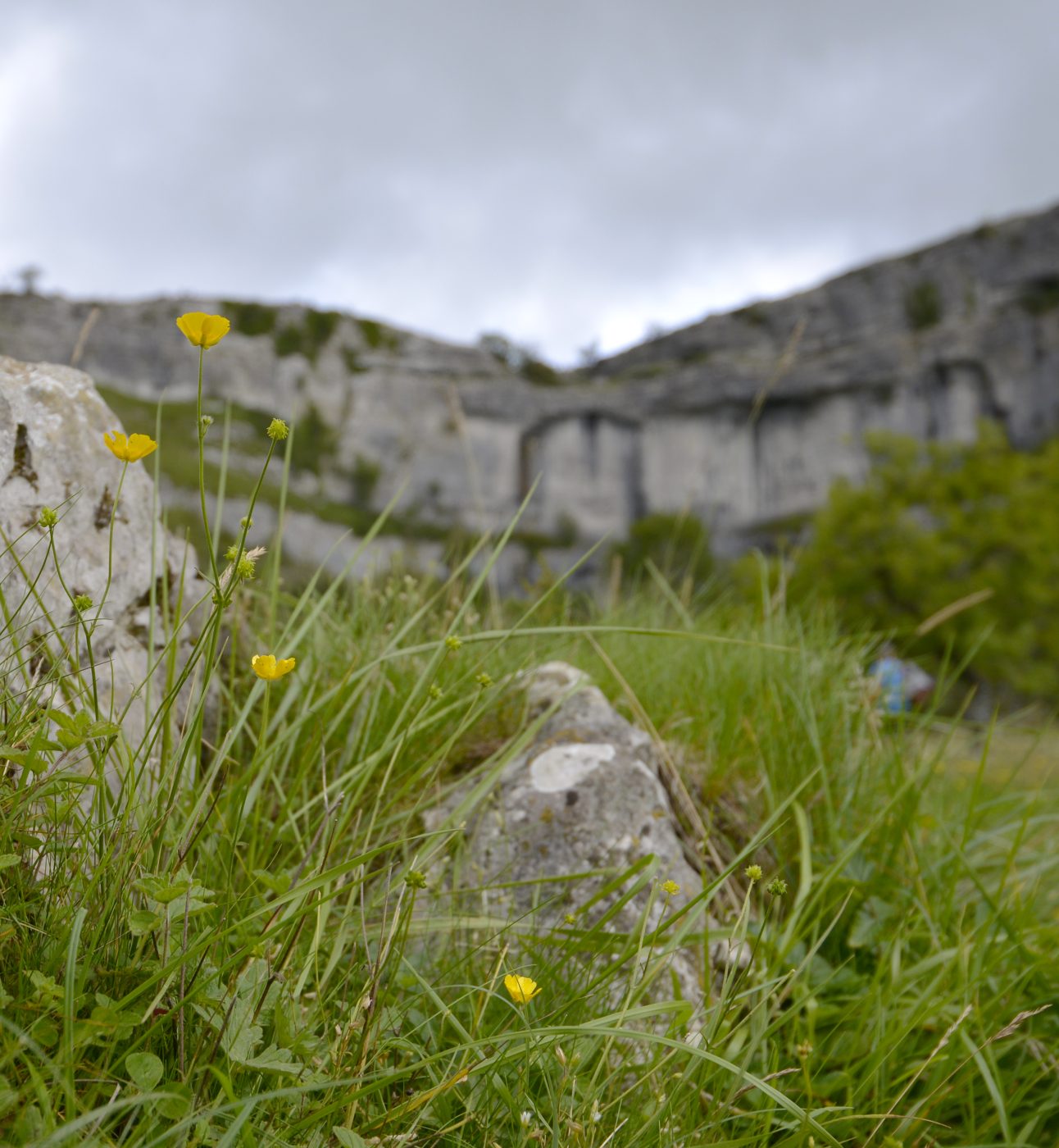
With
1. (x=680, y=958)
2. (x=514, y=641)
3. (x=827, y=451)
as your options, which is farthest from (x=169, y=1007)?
(x=827, y=451)

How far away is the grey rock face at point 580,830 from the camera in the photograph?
195cm

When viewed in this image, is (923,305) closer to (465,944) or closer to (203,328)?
(465,944)

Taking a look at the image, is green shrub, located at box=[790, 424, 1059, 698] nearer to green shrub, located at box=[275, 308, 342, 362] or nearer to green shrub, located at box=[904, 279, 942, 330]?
green shrub, located at box=[904, 279, 942, 330]

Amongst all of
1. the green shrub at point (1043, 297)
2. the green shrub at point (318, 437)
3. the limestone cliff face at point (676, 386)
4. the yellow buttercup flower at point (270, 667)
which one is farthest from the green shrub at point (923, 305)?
the yellow buttercup flower at point (270, 667)

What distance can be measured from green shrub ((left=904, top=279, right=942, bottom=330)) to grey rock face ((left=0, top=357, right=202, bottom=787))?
191ft

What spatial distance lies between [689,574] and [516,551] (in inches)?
1730

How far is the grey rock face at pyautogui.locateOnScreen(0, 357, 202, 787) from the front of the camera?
5.50 feet

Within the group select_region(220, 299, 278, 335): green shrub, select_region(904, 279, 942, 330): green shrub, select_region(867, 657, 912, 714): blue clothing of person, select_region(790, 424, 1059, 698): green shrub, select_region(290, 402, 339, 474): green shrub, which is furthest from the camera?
select_region(904, 279, 942, 330): green shrub

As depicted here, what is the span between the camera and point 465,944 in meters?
1.71

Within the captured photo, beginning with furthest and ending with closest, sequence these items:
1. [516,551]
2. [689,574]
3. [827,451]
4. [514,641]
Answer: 1. [827,451]
2. [516,551]
3. [689,574]
4. [514,641]

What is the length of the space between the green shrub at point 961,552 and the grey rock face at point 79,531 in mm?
16667

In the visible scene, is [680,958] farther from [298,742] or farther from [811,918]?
[298,742]

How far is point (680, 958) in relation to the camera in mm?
1955

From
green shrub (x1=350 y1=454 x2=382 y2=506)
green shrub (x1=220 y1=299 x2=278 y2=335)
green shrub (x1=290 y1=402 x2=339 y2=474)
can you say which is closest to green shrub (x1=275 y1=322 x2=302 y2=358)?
green shrub (x1=220 y1=299 x2=278 y2=335)
